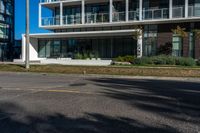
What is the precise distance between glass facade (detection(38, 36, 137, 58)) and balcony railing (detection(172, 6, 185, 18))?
→ 5.90 metres

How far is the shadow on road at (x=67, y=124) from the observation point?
6.02m

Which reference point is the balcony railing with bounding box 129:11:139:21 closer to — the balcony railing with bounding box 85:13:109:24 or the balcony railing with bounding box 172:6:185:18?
the balcony railing with bounding box 85:13:109:24

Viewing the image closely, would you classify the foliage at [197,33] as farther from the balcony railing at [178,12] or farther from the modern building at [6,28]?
the modern building at [6,28]

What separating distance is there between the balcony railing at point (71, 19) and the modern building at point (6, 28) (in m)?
13.3

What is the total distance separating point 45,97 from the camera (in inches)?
397

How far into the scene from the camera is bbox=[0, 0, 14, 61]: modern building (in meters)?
49.3

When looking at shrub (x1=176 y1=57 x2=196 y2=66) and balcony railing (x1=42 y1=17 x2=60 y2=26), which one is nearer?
shrub (x1=176 y1=57 x2=196 y2=66)

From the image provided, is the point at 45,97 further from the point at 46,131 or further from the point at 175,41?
the point at 175,41

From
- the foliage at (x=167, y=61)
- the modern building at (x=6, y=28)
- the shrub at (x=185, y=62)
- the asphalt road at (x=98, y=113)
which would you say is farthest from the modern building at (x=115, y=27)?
the asphalt road at (x=98, y=113)

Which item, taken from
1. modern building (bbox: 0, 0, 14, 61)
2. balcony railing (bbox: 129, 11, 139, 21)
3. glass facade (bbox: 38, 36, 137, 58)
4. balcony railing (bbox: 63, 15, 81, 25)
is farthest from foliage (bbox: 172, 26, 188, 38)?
modern building (bbox: 0, 0, 14, 61)

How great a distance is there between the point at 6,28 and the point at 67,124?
47.6 m

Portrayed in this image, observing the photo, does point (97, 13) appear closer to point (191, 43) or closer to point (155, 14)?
point (155, 14)

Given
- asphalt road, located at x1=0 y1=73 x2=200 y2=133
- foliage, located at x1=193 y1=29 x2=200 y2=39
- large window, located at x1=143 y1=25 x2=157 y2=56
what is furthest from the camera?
large window, located at x1=143 y1=25 x2=157 y2=56

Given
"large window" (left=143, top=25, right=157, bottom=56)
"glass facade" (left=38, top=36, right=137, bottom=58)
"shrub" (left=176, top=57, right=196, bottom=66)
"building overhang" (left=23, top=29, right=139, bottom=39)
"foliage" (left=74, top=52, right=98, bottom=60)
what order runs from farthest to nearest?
"glass facade" (left=38, top=36, right=137, bottom=58), "foliage" (left=74, top=52, right=98, bottom=60), "large window" (left=143, top=25, right=157, bottom=56), "building overhang" (left=23, top=29, right=139, bottom=39), "shrub" (left=176, top=57, right=196, bottom=66)
